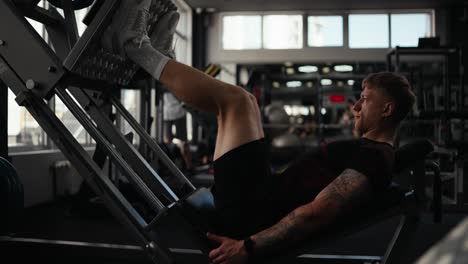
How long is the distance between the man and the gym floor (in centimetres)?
31

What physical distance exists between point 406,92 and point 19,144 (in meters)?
3.10

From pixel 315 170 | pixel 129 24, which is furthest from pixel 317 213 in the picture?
pixel 129 24

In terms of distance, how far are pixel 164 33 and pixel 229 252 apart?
32.2 inches

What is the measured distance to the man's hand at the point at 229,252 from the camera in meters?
1.16

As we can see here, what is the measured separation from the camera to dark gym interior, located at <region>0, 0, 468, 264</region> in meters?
1.39

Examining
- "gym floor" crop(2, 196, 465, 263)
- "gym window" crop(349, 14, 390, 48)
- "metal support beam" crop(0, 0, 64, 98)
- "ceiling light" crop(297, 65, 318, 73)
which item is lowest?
"gym floor" crop(2, 196, 465, 263)

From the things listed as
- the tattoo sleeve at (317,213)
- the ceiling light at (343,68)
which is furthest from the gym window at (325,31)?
the tattoo sleeve at (317,213)

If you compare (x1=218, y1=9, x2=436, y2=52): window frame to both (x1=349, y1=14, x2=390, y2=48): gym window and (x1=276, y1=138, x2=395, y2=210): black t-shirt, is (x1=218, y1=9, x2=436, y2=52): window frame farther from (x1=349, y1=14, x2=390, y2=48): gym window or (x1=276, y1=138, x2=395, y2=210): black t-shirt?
(x1=276, y1=138, x2=395, y2=210): black t-shirt

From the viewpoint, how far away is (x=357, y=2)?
7.84m

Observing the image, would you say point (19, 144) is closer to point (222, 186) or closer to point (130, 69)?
point (130, 69)

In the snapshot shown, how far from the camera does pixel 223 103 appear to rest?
1.30 metres

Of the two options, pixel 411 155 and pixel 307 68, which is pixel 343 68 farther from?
pixel 411 155

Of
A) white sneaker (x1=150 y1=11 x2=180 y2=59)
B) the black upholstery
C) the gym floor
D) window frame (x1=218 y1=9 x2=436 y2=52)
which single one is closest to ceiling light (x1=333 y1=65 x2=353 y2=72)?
window frame (x1=218 y1=9 x2=436 y2=52)

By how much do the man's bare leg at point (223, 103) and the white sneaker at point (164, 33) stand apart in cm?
31
